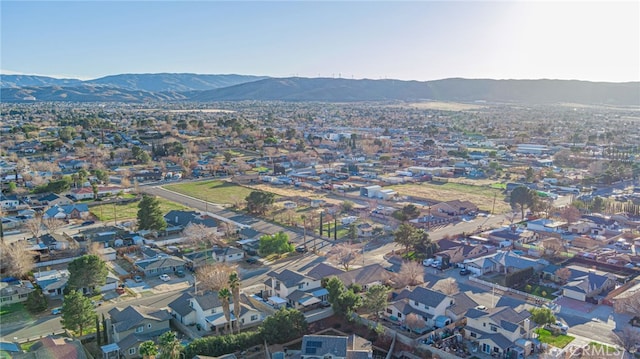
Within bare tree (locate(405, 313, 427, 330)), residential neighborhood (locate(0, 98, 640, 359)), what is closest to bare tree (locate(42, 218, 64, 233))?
residential neighborhood (locate(0, 98, 640, 359))

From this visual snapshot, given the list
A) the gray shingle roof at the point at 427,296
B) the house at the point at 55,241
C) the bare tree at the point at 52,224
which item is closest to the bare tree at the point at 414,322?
the gray shingle roof at the point at 427,296

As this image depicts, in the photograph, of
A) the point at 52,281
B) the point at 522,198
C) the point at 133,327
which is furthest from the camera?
the point at 522,198

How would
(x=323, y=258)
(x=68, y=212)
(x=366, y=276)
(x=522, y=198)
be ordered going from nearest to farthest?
1. (x=366, y=276)
2. (x=323, y=258)
3. (x=522, y=198)
4. (x=68, y=212)

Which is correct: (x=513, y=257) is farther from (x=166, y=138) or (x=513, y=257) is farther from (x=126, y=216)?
(x=166, y=138)

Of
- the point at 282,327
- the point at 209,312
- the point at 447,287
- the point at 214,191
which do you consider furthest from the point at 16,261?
the point at 214,191

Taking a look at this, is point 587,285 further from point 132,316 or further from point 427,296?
point 132,316

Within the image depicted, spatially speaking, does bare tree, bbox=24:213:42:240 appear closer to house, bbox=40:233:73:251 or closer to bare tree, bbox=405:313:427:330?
house, bbox=40:233:73:251

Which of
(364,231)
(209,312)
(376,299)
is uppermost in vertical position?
(376,299)
